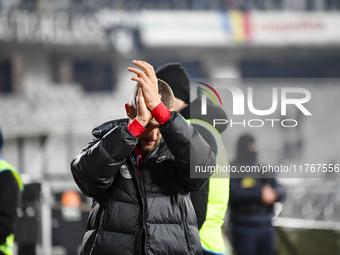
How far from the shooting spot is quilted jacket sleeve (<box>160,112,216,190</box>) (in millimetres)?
1421

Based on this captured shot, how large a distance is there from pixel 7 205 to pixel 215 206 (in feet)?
3.88

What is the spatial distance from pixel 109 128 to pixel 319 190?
7982mm

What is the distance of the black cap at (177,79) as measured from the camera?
209 cm

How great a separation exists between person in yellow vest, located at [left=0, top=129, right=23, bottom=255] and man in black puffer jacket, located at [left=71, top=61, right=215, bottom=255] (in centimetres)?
96

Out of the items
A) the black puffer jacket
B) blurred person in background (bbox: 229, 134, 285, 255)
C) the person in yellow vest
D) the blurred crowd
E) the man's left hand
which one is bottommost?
blurred person in background (bbox: 229, 134, 285, 255)

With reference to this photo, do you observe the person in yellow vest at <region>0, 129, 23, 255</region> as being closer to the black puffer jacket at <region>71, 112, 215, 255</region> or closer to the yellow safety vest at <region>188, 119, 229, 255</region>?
the black puffer jacket at <region>71, 112, 215, 255</region>

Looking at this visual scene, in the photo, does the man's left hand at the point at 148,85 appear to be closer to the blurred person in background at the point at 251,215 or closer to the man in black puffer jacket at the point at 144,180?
the man in black puffer jacket at the point at 144,180

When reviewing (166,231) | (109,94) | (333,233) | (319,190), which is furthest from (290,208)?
(109,94)

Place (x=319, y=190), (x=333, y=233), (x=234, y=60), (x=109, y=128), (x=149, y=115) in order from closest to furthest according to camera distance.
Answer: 1. (x=149, y=115)
2. (x=109, y=128)
3. (x=333, y=233)
4. (x=319, y=190)
5. (x=234, y=60)

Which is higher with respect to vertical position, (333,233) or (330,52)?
(330,52)

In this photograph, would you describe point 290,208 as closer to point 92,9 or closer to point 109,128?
point 109,128

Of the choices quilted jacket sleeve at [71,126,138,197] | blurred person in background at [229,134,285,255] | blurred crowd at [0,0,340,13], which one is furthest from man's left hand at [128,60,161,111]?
blurred crowd at [0,0,340,13]

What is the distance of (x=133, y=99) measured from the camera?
1.47 metres

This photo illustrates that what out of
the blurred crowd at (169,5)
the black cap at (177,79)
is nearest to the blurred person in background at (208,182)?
the black cap at (177,79)
